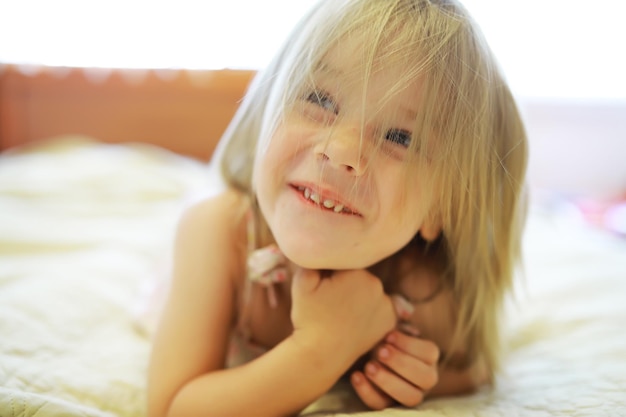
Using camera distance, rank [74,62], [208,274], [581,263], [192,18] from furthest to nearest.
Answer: [74,62], [192,18], [581,263], [208,274]

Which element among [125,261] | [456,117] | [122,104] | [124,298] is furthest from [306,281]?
[122,104]

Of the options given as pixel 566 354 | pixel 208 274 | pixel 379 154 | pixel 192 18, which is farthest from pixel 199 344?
pixel 192 18

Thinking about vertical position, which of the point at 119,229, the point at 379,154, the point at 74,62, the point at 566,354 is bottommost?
the point at 119,229

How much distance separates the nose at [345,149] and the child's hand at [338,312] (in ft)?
0.53

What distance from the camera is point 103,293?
3.09ft

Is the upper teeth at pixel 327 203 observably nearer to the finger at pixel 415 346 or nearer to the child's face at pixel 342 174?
the child's face at pixel 342 174

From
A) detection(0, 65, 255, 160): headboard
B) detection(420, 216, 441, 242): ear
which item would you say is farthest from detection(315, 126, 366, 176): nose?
detection(0, 65, 255, 160): headboard

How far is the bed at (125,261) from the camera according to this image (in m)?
0.66

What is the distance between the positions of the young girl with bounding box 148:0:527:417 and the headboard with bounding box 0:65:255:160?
4.00 feet

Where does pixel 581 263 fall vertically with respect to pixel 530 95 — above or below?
below

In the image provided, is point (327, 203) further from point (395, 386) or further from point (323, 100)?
point (395, 386)

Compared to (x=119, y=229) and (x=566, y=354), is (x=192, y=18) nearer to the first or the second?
(x=119, y=229)

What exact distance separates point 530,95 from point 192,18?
1324 millimetres

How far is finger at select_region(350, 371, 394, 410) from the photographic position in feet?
2.18
